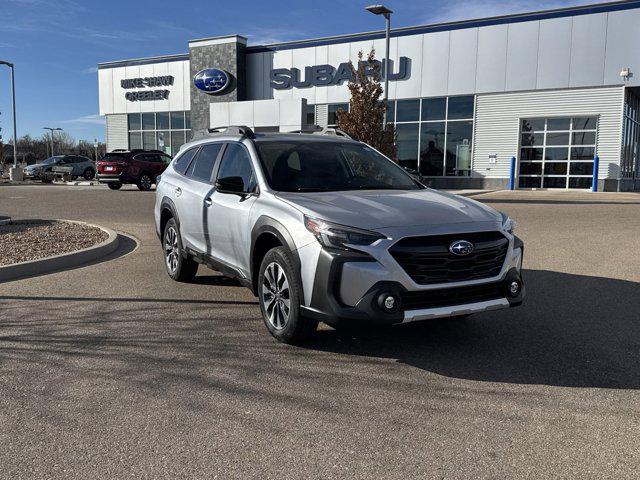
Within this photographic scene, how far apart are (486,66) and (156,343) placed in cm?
2619

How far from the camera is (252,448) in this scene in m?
3.04

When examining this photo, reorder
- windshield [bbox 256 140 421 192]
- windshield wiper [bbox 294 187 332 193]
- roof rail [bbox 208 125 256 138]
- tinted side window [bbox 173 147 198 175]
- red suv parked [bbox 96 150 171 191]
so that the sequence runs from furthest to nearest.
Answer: red suv parked [bbox 96 150 171 191] → tinted side window [bbox 173 147 198 175] → roof rail [bbox 208 125 256 138] → windshield [bbox 256 140 421 192] → windshield wiper [bbox 294 187 332 193]

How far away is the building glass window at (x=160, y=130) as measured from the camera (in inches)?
1501

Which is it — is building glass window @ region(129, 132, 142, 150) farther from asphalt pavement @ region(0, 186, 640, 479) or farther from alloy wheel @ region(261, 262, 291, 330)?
alloy wheel @ region(261, 262, 291, 330)

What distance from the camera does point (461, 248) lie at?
13.5 ft

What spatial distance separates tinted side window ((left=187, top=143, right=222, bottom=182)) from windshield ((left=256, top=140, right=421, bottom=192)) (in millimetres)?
895

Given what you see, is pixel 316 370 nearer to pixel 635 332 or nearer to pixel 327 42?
pixel 635 332

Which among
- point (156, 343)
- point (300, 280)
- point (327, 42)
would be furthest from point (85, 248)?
point (327, 42)

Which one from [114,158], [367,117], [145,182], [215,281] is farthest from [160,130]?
[215,281]

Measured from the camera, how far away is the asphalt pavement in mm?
2928

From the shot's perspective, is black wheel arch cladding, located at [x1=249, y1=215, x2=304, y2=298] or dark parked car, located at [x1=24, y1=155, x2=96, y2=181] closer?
black wheel arch cladding, located at [x1=249, y1=215, x2=304, y2=298]

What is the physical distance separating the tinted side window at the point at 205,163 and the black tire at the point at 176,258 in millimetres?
669

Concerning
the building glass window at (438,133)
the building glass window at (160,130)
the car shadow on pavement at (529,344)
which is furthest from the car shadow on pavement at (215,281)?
the building glass window at (160,130)

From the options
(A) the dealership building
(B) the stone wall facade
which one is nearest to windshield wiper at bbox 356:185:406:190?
(A) the dealership building
